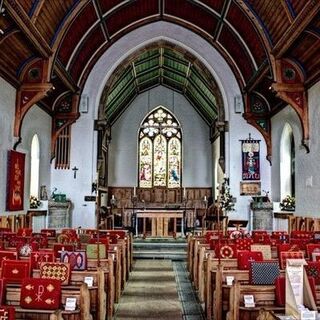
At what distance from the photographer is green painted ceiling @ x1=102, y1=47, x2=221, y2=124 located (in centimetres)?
1795

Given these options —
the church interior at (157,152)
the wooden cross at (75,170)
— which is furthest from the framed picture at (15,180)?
the wooden cross at (75,170)

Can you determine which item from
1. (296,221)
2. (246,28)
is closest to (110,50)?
(246,28)

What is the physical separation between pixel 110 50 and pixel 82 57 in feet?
4.27

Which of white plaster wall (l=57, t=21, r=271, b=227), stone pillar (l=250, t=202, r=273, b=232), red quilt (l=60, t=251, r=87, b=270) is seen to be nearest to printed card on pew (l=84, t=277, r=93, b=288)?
red quilt (l=60, t=251, r=87, b=270)

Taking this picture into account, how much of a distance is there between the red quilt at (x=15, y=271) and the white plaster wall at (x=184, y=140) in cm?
1673

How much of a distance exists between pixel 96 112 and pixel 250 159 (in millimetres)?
5480

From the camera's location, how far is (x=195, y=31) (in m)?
15.4

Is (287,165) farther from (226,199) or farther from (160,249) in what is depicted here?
(160,249)

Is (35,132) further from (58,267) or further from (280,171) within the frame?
(58,267)

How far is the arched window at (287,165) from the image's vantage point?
47.1 feet

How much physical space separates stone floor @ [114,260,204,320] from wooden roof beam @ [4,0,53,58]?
209 inches

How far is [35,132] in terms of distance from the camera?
13.7 m

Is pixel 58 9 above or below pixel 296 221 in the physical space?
above

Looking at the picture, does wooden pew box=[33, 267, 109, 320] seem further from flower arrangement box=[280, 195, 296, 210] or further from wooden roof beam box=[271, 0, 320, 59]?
flower arrangement box=[280, 195, 296, 210]
